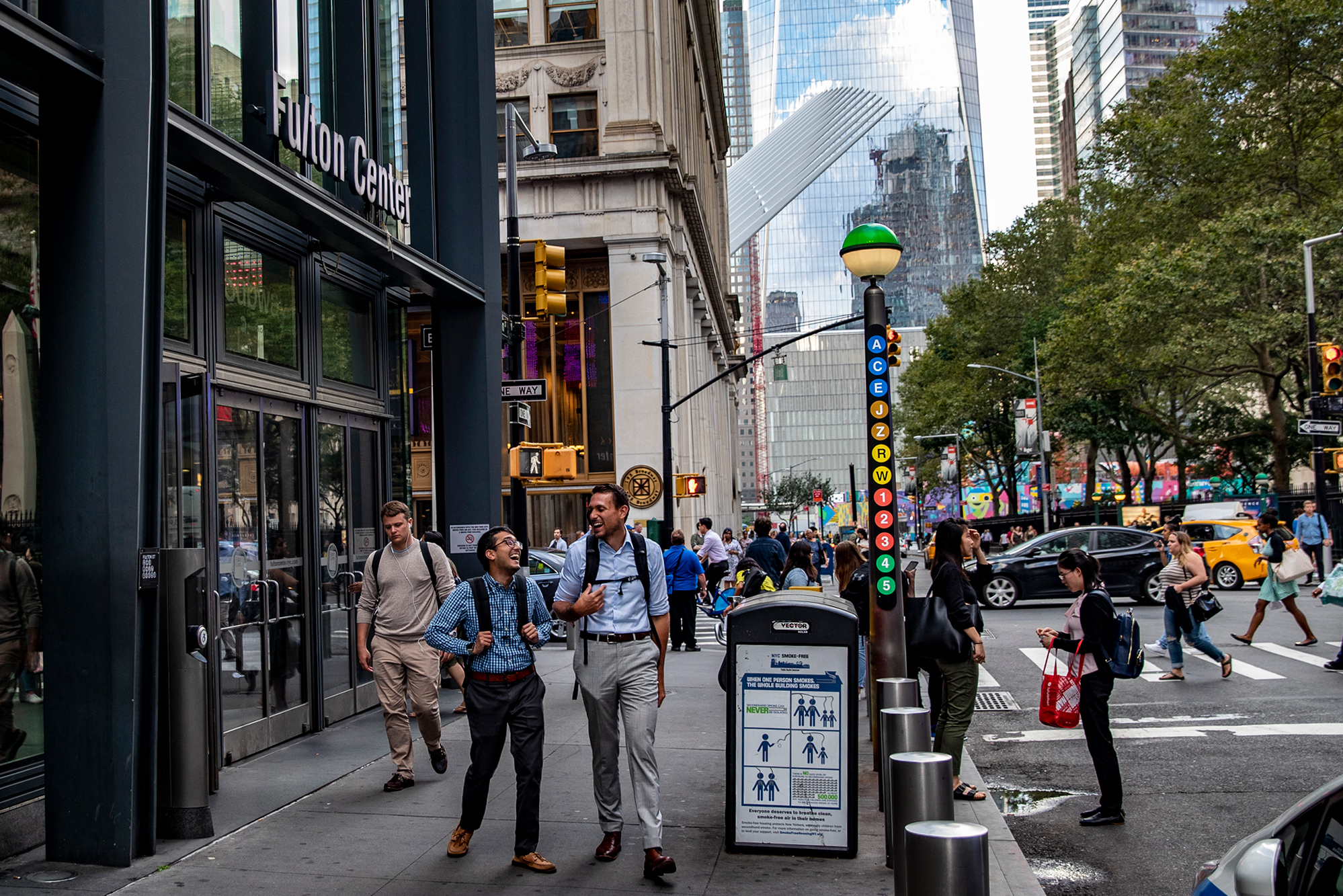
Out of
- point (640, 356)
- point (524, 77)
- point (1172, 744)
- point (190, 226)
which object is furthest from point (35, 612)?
point (524, 77)

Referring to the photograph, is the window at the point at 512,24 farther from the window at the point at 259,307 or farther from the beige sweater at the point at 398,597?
the beige sweater at the point at 398,597

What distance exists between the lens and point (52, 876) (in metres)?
5.73

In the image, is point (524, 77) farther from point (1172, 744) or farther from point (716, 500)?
point (1172, 744)

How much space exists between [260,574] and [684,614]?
9.07m

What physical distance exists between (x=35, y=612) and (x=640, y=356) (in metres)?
29.2

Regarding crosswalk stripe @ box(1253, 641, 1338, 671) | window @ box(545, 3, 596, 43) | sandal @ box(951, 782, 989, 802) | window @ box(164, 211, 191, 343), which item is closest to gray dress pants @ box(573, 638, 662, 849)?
sandal @ box(951, 782, 989, 802)

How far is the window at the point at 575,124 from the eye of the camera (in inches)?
1422

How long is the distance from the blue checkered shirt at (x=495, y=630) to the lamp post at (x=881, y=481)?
2.58 metres

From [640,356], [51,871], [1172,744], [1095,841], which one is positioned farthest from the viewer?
[640,356]

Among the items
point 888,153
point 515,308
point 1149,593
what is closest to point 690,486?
point 1149,593

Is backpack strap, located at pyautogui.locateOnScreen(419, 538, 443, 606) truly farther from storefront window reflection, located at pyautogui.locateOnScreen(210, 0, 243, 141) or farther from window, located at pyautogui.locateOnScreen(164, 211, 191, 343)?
storefront window reflection, located at pyautogui.locateOnScreen(210, 0, 243, 141)

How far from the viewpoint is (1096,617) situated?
23.4ft

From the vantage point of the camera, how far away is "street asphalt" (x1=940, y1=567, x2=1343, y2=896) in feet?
21.4

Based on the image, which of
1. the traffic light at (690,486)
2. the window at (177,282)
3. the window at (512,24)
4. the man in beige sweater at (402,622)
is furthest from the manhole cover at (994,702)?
the window at (512,24)
